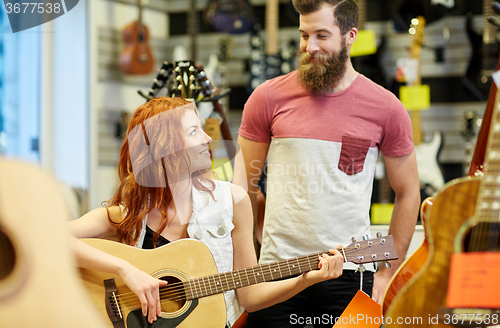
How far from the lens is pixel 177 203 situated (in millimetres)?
1360

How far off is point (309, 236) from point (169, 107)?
0.57 meters

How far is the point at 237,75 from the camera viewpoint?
4.01 m

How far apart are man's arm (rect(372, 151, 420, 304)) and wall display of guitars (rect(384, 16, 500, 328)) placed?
780 mm

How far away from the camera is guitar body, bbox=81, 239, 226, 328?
47.4 inches

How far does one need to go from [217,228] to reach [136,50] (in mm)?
2993

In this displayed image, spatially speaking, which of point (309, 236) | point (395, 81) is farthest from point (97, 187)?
point (309, 236)

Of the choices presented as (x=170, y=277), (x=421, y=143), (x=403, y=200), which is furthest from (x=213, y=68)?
(x=170, y=277)

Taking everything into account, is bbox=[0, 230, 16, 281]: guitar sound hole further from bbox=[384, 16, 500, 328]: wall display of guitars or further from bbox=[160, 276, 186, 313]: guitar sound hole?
bbox=[160, 276, 186, 313]: guitar sound hole

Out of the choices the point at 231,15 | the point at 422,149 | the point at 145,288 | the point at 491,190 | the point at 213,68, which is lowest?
the point at 145,288

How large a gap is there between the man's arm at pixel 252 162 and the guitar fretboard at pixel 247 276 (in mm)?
355

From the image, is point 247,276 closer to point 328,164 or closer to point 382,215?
point 328,164

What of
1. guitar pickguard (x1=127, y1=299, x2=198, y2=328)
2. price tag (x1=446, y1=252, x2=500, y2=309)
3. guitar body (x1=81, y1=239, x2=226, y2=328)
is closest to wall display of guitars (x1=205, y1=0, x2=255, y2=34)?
guitar body (x1=81, y1=239, x2=226, y2=328)

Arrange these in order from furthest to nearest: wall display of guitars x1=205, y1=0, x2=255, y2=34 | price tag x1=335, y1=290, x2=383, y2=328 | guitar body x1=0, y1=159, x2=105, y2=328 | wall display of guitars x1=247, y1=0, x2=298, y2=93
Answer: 1. wall display of guitars x1=205, y1=0, x2=255, y2=34
2. wall display of guitars x1=247, y1=0, x2=298, y2=93
3. price tag x1=335, y1=290, x2=383, y2=328
4. guitar body x1=0, y1=159, x2=105, y2=328

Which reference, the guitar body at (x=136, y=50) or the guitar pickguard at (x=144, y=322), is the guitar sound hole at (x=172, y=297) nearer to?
the guitar pickguard at (x=144, y=322)
